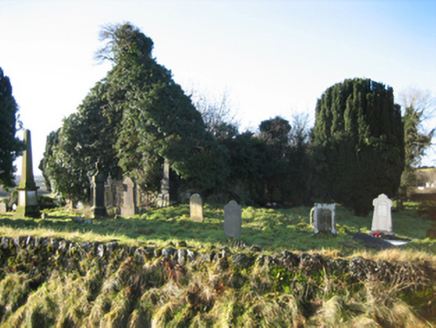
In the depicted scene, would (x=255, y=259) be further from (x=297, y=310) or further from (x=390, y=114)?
(x=390, y=114)

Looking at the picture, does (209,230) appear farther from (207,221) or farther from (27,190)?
(27,190)

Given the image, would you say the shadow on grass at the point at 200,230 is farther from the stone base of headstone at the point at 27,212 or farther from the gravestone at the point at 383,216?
the gravestone at the point at 383,216

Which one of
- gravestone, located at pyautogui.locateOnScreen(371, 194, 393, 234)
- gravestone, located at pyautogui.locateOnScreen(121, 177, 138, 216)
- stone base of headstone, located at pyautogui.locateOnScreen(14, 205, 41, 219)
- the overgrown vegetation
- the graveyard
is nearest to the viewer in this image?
the overgrown vegetation

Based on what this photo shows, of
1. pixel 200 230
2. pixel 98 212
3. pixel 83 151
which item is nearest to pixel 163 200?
pixel 98 212

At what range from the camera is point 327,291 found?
591 centimetres

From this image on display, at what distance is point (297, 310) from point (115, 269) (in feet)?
11.9

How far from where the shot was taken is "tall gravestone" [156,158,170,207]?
18625mm

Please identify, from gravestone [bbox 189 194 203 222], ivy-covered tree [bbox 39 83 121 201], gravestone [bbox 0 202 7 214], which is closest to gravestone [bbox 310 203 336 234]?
gravestone [bbox 189 194 203 222]

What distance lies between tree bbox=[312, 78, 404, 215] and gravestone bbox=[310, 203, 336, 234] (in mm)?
8924

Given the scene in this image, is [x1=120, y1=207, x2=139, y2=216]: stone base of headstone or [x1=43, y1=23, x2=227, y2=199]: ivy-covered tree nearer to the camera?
[x1=120, y1=207, x2=139, y2=216]: stone base of headstone

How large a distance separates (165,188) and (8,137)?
746cm

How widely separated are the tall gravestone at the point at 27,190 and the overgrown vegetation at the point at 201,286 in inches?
282

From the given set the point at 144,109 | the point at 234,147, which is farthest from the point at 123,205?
the point at 234,147

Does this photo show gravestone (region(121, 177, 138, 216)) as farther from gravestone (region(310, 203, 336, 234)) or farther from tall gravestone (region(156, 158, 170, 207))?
gravestone (region(310, 203, 336, 234))
